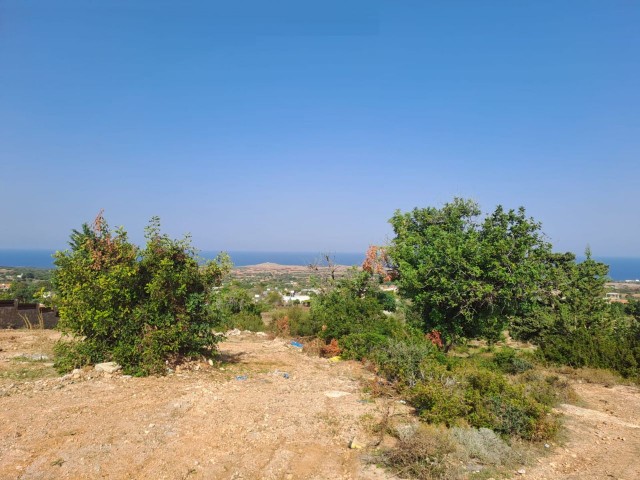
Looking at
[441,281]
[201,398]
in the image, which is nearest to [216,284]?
[201,398]

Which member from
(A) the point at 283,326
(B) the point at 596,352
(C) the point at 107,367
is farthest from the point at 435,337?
(C) the point at 107,367

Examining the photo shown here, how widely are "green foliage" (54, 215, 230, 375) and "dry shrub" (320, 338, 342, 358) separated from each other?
431 centimetres

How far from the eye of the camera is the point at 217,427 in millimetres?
6664

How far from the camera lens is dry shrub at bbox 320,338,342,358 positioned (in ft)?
43.4

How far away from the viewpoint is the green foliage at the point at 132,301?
9445 millimetres

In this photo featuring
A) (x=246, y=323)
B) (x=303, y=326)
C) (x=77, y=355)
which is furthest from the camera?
(x=246, y=323)

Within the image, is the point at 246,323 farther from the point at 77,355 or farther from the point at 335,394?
the point at 335,394

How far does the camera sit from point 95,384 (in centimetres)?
862

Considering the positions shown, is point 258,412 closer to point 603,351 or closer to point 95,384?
point 95,384

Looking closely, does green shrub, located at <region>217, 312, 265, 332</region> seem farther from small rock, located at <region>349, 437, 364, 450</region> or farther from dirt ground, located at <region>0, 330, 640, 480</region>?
small rock, located at <region>349, 437, 364, 450</region>

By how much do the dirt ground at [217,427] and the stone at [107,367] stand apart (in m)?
0.15

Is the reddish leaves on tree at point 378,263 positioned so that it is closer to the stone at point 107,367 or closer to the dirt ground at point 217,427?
the dirt ground at point 217,427

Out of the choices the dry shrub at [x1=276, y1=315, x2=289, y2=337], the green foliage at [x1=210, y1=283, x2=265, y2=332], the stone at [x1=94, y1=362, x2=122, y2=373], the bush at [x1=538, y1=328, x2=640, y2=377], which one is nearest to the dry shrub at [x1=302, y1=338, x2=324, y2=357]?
the dry shrub at [x1=276, y1=315, x2=289, y2=337]

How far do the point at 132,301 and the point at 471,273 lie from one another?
988 cm
